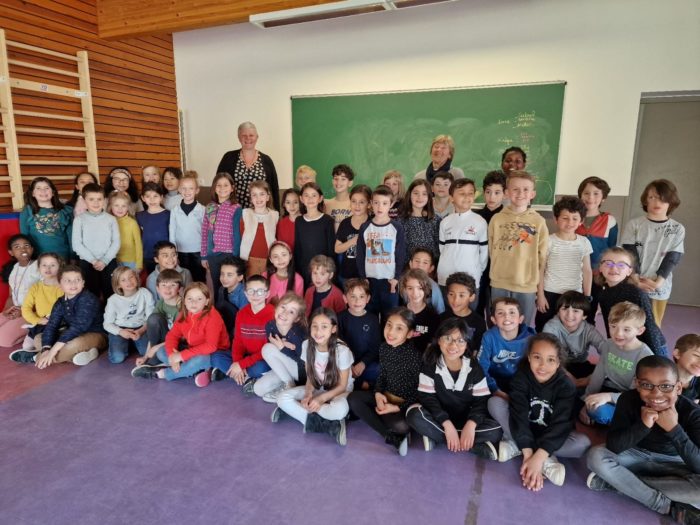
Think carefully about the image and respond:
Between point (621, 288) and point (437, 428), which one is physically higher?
point (621, 288)

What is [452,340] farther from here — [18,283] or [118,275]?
[18,283]

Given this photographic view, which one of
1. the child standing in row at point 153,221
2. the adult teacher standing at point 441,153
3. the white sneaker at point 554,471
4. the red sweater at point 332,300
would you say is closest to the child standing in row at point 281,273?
the red sweater at point 332,300

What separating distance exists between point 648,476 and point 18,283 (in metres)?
4.56

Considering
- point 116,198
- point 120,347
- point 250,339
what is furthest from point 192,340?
point 116,198

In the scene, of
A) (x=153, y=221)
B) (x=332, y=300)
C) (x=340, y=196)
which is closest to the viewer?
(x=332, y=300)

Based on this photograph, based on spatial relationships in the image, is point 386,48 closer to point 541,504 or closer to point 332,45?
point 332,45

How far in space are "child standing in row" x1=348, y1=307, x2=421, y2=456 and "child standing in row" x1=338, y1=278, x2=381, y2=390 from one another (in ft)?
0.76

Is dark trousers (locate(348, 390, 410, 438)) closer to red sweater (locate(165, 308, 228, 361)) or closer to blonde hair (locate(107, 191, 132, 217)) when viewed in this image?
red sweater (locate(165, 308, 228, 361))

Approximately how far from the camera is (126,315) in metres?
3.40

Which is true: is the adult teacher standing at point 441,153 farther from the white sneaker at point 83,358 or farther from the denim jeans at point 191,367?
the white sneaker at point 83,358

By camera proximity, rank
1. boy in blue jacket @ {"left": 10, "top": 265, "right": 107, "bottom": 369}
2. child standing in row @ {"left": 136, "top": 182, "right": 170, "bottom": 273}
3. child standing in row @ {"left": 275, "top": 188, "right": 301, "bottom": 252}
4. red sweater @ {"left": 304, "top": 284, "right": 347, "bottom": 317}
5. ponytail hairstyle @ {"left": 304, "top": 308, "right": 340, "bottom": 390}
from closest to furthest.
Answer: ponytail hairstyle @ {"left": 304, "top": 308, "right": 340, "bottom": 390}
red sweater @ {"left": 304, "top": 284, "right": 347, "bottom": 317}
boy in blue jacket @ {"left": 10, "top": 265, "right": 107, "bottom": 369}
child standing in row @ {"left": 275, "top": 188, "right": 301, "bottom": 252}
child standing in row @ {"left": 136, "top": 182, "right": 170, "bottom": 273}

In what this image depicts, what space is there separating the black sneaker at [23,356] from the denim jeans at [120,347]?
1.83 feet

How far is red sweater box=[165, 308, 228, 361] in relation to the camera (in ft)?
10.0

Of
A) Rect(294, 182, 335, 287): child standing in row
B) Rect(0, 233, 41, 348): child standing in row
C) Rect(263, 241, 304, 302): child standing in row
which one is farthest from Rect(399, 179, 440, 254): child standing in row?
Rect(0, 233, 41, 348): child standing in row
